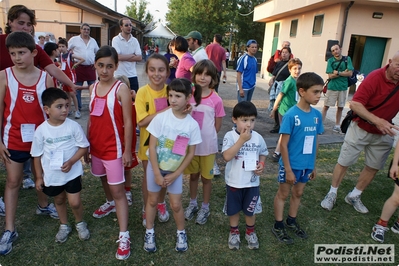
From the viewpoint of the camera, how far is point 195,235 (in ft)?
9.35

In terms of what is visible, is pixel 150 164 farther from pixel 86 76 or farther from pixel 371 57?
pixel 371 57

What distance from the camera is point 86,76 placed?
22.0 feet

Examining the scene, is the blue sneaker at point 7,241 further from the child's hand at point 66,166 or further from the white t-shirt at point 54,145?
the child's hand at point 66,166

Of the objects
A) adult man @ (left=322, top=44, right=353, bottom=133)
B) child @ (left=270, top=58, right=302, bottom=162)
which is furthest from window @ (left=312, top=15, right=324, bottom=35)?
child @ (left=270, top=58, right=302, bottom=162)

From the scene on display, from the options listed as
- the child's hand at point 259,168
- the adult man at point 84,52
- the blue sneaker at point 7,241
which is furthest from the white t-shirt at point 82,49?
the child's hand at point 259,168

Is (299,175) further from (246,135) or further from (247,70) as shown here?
(247,70)

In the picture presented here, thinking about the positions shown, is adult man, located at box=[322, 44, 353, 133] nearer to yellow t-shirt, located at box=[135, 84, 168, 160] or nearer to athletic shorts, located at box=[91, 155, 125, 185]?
yellow t-shirt, located at box=[135, 84, 168, 160]

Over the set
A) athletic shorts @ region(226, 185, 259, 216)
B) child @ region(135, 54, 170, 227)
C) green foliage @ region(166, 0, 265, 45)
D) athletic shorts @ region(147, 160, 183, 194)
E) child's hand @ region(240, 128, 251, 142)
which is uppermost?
green foliage @ region(166, 0, 265, 45)

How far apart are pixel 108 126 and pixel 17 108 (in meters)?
0.79

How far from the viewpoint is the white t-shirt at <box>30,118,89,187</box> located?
2396mm

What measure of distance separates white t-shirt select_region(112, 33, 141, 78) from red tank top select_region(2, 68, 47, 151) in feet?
9.52

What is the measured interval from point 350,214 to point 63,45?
7.47 m

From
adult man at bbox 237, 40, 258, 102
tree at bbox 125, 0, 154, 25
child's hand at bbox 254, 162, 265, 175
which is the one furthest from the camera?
tree at bbox 125, 0, 154, 25

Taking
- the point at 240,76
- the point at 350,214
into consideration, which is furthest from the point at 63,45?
the point at 350,214
